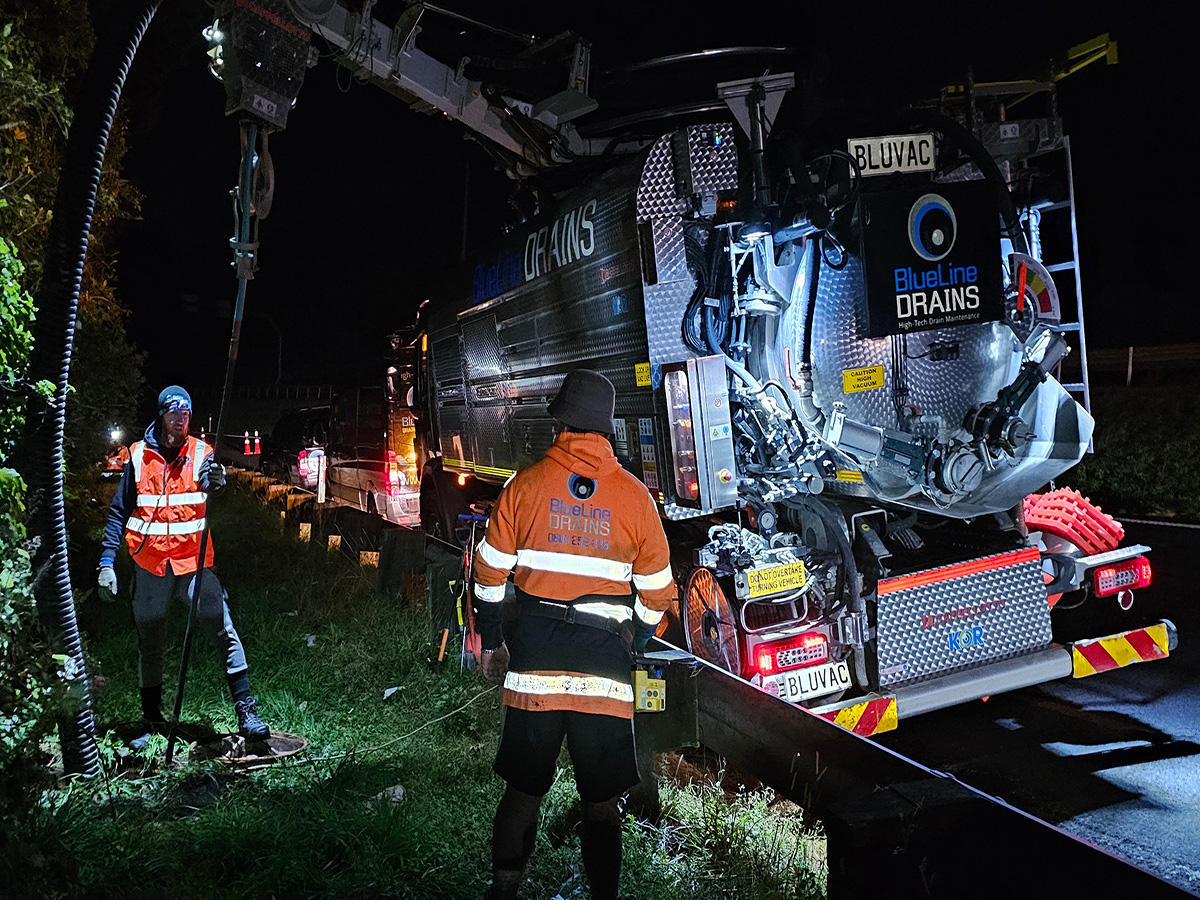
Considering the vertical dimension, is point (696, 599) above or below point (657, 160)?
below

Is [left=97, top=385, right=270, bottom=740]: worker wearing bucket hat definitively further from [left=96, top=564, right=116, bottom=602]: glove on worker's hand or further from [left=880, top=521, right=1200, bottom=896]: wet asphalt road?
[left=880, top=521, right=1200, bottom=896]: wet asphalt road

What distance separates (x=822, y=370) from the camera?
195 inches

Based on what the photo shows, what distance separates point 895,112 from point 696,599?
117 inches

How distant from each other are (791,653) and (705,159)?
272 centimetres

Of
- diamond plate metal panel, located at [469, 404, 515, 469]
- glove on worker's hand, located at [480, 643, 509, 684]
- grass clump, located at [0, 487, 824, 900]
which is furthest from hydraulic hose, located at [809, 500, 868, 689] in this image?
diamond plate metal panel, located at [469, 404, 515, 469]

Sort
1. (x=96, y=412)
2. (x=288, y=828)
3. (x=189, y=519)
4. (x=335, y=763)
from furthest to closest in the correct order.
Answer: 1. (x=96, y=412)
2. (x=189, y=519)
3. (x=335, y=763)
4. (x=288, y=828)

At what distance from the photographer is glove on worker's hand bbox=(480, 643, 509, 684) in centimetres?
507

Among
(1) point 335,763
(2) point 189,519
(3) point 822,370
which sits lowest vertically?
(1) point 335,763

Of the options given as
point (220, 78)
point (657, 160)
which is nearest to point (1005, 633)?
point (657, 160)

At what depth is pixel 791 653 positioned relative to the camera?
15.5 feet

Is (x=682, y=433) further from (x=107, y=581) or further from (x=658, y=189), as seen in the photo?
(x=107, y=581)

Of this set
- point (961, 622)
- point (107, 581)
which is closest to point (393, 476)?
point (107, 581)

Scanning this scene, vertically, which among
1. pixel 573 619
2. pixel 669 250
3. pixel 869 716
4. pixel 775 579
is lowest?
pixel 869 716

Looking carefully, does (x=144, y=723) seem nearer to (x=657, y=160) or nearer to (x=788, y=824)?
(x=788, y=824)
